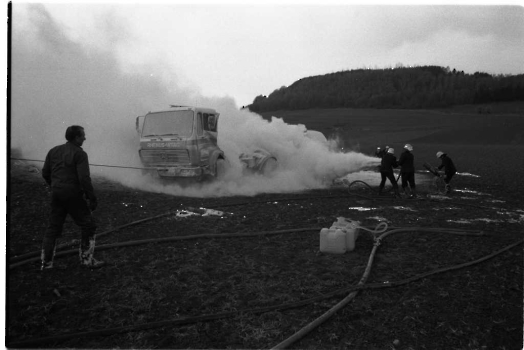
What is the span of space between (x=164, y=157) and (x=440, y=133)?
4020 centimetres

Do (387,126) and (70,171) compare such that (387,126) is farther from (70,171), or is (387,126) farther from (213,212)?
(70,171)

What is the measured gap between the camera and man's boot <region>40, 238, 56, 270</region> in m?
4.84

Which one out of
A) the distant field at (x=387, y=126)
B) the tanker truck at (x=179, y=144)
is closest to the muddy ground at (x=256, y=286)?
the tanker truck at (x=179, y=144)

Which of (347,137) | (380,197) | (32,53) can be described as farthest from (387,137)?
(32,53)

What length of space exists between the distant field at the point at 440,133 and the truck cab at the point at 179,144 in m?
11.9

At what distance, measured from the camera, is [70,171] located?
4723 mm

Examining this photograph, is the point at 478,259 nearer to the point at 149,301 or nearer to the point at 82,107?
the point at 149,301

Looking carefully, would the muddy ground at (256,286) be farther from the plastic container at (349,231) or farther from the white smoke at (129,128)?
the white smoke at (129,128)

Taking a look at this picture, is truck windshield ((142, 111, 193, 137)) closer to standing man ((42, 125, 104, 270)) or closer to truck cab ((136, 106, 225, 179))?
truck cab ((136, 106, 225, 179))

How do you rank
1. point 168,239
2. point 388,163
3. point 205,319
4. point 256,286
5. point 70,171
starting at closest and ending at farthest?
point 205,319
point 256,286
point 70,171
point 168,239
point 388,163

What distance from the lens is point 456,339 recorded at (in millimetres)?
3521

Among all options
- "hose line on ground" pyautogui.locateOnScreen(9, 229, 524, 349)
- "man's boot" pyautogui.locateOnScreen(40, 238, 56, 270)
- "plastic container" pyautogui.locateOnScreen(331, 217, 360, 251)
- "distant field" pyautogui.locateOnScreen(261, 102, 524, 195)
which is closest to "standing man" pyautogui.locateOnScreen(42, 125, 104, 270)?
"man's boot" pyautogui.locateOnScreen(40, 238, 56, 270)

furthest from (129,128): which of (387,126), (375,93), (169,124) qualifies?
(387,126)

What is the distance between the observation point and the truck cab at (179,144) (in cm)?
1149
